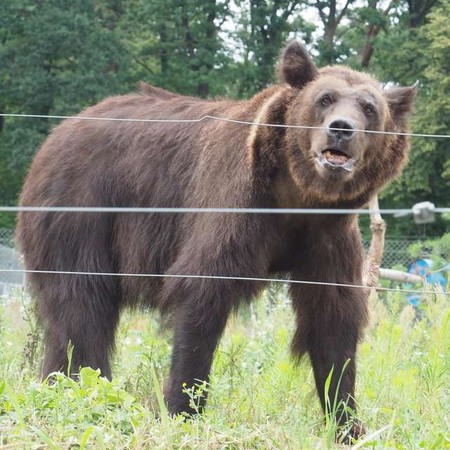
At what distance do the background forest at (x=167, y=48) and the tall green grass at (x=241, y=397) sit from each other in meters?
22.6

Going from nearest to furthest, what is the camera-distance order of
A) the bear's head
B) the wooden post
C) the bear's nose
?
1. the bear's nose
2. the bear's head
3. the wooden post

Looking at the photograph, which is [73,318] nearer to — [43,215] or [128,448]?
[43,215]

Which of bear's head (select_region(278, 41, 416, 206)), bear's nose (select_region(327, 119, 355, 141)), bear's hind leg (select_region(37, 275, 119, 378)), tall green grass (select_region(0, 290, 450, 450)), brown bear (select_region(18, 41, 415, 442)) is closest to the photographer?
tall green grass (select_region(0, 290, 450, 450))

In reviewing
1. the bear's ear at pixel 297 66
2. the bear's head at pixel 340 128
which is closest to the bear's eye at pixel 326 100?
the bear's head at pixel 340 128

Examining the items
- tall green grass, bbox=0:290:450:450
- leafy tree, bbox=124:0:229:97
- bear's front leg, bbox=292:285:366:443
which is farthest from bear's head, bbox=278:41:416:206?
leafy tree, bbox=124:0:229:97

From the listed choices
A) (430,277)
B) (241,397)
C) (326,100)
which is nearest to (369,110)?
(326,100)

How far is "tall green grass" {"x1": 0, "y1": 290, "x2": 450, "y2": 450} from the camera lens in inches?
184

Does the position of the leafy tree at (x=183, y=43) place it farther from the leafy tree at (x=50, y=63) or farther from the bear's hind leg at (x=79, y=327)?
the bear's hind leg at (x=79, y=327)

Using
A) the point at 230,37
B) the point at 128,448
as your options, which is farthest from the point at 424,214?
the point at 230,37

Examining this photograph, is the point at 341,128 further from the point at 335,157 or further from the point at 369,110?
the point at 369,110

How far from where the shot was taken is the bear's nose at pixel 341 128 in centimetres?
589

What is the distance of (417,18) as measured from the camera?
3594 centimetres

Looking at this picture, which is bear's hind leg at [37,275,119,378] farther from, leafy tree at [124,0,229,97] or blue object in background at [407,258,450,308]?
leafy tree at [124,0,229,97]

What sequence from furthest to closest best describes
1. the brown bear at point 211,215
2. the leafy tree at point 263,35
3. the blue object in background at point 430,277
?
1. the leafy tree at point 263,35
2. the blue object in background at point 430,277
3. the brown bear at point 211,215
